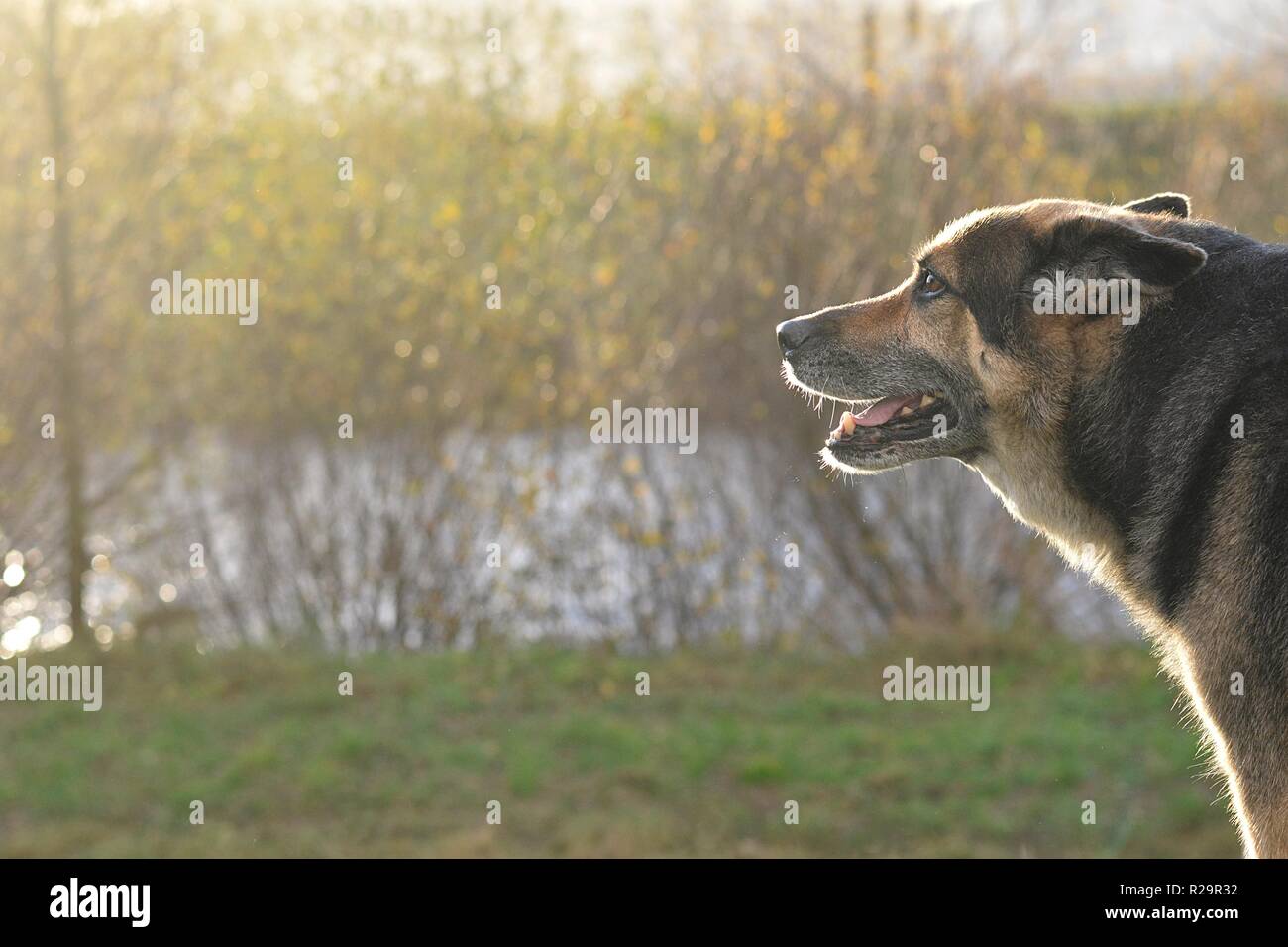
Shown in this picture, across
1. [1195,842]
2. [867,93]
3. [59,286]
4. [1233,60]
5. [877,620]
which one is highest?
[1233,60]

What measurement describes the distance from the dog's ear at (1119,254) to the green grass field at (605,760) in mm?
3139

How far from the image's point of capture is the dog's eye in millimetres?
4465

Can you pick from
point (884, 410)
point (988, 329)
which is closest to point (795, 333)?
point (884, 410)

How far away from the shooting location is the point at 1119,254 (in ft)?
12.9

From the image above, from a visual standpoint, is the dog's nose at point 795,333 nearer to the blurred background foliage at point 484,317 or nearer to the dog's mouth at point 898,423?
the dog's mouth at point 898,423

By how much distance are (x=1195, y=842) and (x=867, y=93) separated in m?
5.66

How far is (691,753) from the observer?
22.9 ft

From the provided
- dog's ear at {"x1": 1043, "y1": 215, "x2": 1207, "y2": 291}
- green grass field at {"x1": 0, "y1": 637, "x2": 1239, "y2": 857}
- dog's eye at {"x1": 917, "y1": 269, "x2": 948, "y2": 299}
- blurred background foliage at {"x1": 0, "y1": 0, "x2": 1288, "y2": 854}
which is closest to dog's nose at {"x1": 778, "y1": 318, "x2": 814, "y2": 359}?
dog's eye at {"x1": 917, "y1": 269, "x2": 948, "y2": 299}

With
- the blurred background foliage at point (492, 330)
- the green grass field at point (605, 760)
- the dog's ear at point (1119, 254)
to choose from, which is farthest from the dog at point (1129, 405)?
the blurred background foliage at point (492, 330)

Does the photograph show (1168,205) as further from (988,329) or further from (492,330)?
(492,330)

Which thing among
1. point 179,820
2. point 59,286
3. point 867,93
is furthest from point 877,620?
point 59,286

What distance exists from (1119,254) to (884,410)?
40.9 inches

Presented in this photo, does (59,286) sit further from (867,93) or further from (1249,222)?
(1249,222)

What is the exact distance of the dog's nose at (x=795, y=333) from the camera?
4.77 meters
